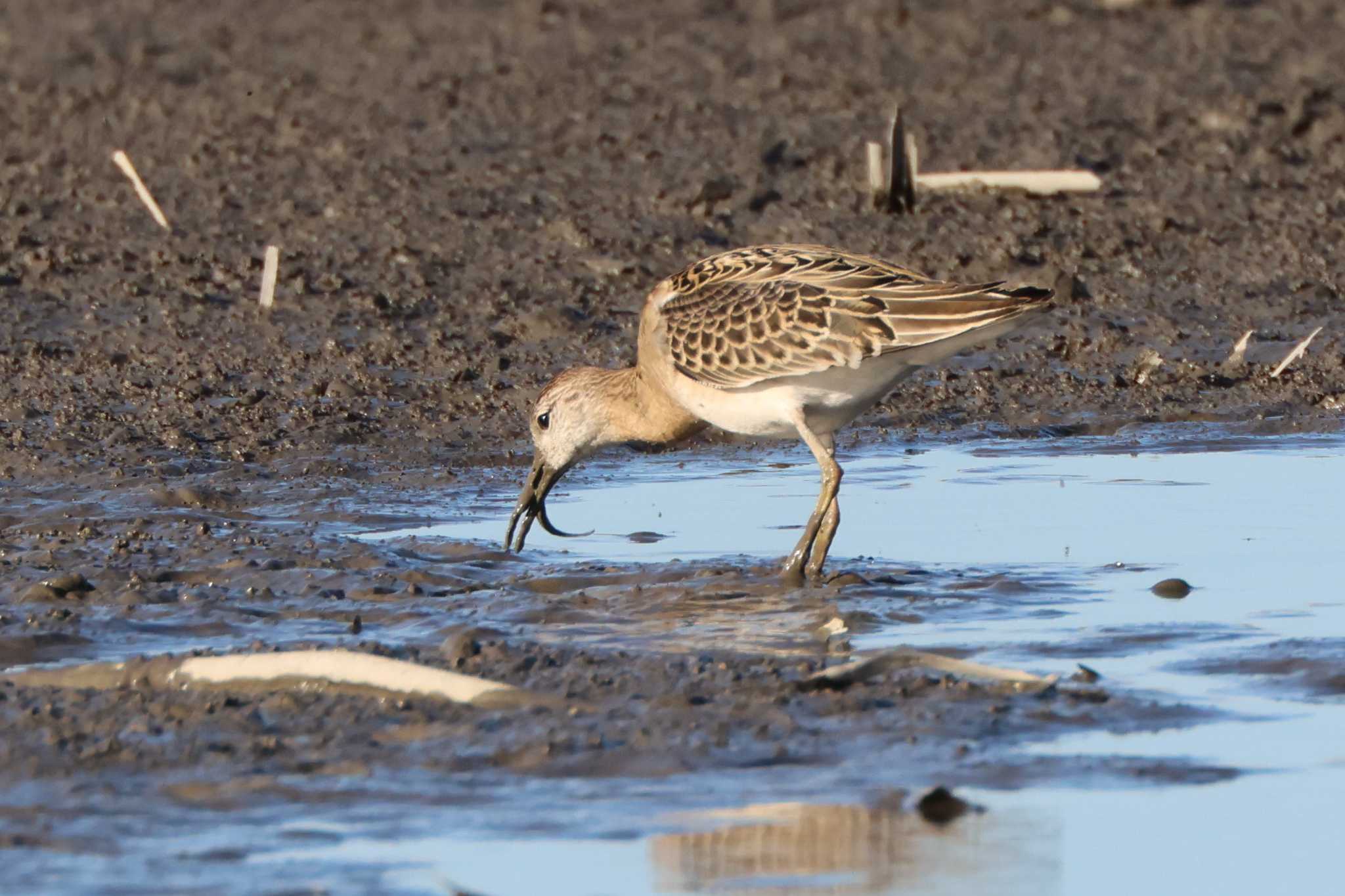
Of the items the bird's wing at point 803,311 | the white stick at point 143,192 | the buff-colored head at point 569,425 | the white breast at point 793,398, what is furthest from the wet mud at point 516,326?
the bird's wing at point 803,311

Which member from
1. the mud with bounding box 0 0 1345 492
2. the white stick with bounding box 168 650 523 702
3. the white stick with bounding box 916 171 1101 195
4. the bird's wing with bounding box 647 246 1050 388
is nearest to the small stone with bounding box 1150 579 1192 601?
the bird's wing with bounding box 647 246 1050 388

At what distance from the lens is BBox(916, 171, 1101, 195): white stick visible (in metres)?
13.1

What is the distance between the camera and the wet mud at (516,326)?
5910 mm

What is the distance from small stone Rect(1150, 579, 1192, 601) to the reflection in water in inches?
93.8

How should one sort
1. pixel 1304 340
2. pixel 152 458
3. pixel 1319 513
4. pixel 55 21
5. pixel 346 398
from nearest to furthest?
1. pixel 1319 513
2. pixel 152 458
3. pixel 346 398
4. pixel 1304 340
5. pixel 55 21

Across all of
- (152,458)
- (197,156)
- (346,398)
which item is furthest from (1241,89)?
(152,458)

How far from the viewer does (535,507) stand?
8.62 metres

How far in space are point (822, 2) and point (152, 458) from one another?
10.5 meters

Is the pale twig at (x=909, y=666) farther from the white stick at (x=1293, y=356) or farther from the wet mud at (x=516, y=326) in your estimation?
the white stick at (x=1293, y=356)

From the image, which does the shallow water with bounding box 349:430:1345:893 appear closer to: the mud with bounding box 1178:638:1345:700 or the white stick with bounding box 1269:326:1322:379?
the mud with bounding box 1178:638:1345:700

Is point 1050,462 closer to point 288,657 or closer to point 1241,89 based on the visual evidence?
point 288,657

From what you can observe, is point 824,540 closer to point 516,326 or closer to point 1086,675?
point 1086,675

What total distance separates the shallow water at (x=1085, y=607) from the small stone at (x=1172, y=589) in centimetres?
5

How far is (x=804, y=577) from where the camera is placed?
784 cm
